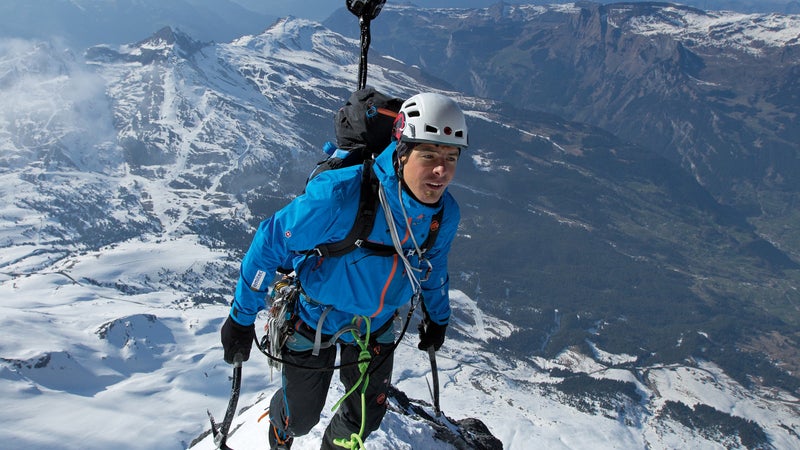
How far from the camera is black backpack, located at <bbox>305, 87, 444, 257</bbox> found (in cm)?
603

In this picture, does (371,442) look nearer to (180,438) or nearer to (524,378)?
(180,438)

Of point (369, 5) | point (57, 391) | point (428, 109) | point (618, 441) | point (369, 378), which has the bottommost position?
point (57, 391)

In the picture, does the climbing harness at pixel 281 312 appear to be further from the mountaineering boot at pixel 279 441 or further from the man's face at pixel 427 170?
the man's face at pixel 427 170

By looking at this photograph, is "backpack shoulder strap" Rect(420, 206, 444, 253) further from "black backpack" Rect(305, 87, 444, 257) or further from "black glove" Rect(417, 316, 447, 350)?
"black glove" Rect(417, 316, 447, 350)

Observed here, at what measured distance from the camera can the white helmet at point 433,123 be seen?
5832 millimetres

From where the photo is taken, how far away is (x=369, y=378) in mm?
7496

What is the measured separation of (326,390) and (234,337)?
65.2 inches

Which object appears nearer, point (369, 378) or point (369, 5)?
point (369, 378)

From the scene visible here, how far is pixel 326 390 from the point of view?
7633mm

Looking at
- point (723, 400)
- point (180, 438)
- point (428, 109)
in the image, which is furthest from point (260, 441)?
point (723, 400)

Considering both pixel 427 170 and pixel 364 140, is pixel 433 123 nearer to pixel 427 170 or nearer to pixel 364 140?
pixel 427 170

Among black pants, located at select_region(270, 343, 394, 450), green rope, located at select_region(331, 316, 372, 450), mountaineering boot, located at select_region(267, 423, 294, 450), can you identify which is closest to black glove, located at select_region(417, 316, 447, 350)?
black pants, located at select_region(270, 343, 394, 450)

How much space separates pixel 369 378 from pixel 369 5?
5530 millimetres

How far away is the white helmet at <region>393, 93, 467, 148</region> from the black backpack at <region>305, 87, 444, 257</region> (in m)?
0.62
